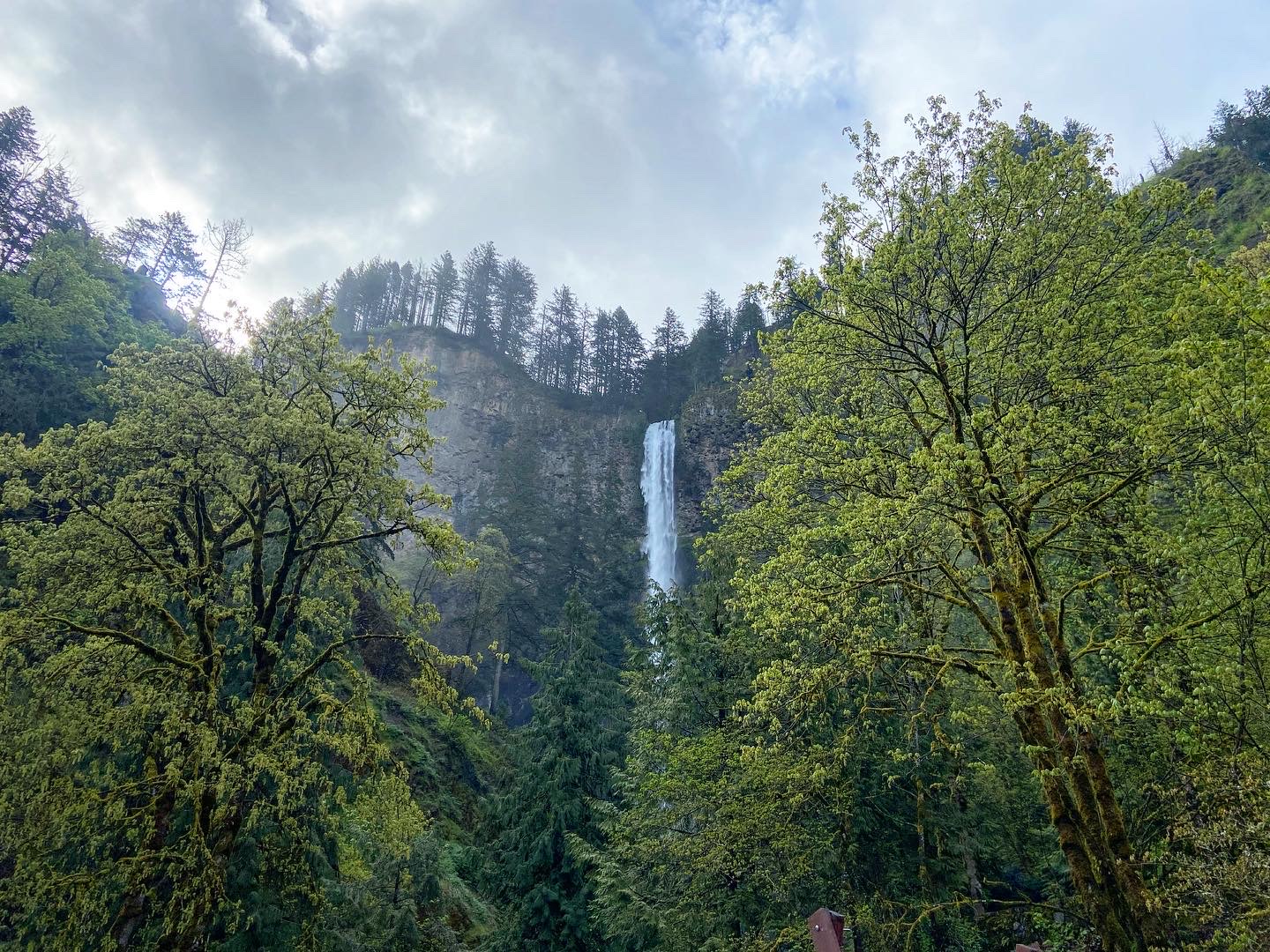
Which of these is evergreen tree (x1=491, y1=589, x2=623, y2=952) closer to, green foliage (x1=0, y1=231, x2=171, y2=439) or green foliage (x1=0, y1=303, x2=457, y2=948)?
green foliage (x1=0, y1=303, x2=457, y2=948)

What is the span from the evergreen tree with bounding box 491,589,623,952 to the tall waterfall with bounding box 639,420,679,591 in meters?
27.9

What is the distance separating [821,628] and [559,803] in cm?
1286

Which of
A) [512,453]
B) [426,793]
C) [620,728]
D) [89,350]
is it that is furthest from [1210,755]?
[512,453]

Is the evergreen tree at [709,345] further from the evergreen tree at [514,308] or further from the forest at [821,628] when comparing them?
the forest at [821,628]

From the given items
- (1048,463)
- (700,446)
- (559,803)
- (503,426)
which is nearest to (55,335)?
Result: (559,803)

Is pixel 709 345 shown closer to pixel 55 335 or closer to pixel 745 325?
pixel 745 325

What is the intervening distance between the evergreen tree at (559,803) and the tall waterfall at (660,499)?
2786 centimetres

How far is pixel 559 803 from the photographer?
1730cm

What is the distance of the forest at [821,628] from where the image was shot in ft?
22.5

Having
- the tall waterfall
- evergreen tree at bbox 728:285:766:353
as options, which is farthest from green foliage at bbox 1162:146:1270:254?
the tall waterfall

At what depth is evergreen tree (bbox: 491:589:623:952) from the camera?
15.8m

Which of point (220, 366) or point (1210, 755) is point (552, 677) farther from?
point (1210, 755)

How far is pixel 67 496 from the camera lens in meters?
8.91

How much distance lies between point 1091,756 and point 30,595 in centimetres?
1385
